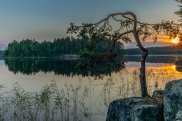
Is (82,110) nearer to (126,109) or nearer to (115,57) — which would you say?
(115,57)

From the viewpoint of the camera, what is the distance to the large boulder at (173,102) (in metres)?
10.2

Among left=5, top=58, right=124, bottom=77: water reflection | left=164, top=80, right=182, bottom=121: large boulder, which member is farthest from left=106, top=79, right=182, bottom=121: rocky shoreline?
left=5, top=58, right=124, bottom=77: water reflection

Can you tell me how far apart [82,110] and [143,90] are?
33.9 feet

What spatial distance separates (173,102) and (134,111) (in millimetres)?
1257

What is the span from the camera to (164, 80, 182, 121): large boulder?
10211 mm

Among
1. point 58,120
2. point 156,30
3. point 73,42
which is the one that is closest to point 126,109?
point 156,30

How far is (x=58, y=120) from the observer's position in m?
21.2

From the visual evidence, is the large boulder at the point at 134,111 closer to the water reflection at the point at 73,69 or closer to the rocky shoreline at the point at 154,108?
the rocky shoreline at the point at 154,108

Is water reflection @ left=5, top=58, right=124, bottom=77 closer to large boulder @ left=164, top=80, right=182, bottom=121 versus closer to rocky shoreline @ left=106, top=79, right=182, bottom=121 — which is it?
rocky shoreline @ left=106, top=79, right=182, bottom=121

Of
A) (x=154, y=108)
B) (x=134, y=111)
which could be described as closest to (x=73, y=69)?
(x=134, y=111)

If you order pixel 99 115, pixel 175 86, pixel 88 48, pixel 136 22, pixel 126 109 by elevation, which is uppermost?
pixel 136 22

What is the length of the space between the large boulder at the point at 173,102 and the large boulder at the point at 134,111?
51 centimetres

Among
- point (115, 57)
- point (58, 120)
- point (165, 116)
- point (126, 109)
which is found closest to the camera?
point (165, 116)

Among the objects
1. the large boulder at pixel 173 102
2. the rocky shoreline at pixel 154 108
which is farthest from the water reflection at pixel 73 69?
the large boulder at pixel 173 102
